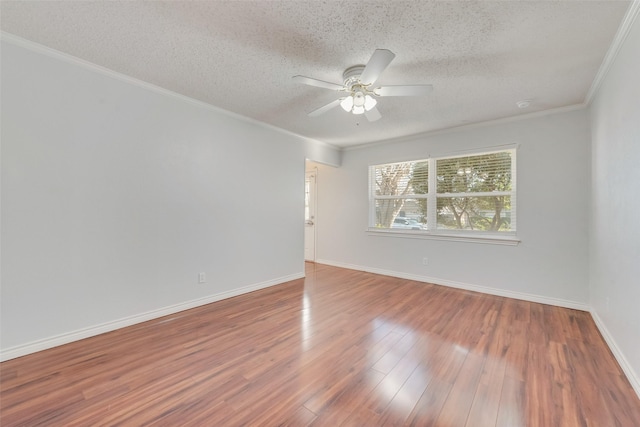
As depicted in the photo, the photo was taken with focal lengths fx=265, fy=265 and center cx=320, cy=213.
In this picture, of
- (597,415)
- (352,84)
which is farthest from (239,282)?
(597,415)

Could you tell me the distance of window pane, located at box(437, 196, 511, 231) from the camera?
3.84 m

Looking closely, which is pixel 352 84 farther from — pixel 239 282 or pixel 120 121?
pixel 239 282

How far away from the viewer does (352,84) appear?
2473mm

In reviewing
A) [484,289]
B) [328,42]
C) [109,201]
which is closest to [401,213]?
[484,289]

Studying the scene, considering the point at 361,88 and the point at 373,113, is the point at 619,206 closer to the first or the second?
the point at 373,113

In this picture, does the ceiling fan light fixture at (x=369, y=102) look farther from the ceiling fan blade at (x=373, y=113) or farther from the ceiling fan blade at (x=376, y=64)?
the ceiling fan blade at (x=376, y=64)

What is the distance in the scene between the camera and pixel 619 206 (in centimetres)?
214

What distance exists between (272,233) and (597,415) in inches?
145

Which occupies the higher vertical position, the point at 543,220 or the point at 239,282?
the point at 543,220

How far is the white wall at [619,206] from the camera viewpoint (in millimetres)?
1810

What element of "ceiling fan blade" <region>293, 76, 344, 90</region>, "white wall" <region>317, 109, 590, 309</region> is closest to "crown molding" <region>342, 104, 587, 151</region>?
"white wall" <region>317, 109, 590, 309</region>

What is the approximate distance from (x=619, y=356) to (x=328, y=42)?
133 inches

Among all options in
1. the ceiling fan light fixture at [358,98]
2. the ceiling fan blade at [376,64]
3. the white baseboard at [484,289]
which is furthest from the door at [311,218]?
the ceiling fan blade at [376,64]

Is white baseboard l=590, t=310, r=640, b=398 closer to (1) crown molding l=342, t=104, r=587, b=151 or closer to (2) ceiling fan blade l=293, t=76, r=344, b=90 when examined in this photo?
(1) crown molding l=342, t=104, r=587, b=151
